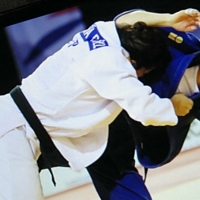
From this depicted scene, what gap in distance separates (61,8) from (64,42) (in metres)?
0.08

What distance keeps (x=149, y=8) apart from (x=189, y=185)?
373mm

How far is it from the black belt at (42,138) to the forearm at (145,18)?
243 mm

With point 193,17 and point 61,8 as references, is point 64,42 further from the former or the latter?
point 193,17

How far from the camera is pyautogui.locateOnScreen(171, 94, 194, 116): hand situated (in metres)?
0.87

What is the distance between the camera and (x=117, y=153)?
35.4 inches

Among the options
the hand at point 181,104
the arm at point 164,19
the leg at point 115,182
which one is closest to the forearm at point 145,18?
the arm at point 164,19

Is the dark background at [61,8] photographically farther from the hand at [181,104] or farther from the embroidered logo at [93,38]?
the hand at [181,104]

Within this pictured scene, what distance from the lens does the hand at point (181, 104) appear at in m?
0.87

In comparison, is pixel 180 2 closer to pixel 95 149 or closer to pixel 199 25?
pixel 199 25

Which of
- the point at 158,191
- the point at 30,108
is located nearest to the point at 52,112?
the point at 30,108

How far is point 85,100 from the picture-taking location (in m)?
0.83

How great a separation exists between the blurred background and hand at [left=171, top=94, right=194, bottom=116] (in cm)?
5

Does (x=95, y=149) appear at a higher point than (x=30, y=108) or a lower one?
lower

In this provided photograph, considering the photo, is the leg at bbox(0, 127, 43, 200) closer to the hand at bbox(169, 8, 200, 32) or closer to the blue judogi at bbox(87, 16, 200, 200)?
the blue judogi at bbox(87, 16, 200, 200)
